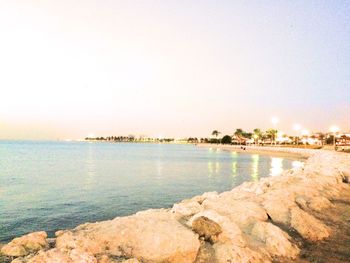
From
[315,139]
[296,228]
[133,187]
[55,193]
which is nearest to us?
[296,228]

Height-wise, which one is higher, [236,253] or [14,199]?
[236,253]

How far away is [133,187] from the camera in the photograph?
24281 millimetres

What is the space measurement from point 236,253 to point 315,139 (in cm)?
14026

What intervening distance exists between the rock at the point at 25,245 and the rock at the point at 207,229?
3.07 meters

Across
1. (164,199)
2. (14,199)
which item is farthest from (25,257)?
(14,199)

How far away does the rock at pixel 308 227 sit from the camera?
7.97 m

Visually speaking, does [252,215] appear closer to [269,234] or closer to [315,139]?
[269,234]

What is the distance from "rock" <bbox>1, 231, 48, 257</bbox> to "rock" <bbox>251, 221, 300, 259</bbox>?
4.50 m

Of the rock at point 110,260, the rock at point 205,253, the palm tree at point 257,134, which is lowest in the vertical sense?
the rock at point 205,253

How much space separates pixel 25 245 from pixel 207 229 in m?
3.60

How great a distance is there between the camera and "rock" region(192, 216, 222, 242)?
7016mm

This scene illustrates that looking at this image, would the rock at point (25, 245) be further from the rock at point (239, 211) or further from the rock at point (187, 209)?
the rock at point (239, 211)

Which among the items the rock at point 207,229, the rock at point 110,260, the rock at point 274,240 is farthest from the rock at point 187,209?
the rock at point 110,260

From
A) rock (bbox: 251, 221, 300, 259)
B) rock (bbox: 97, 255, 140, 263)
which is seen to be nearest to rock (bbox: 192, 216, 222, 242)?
rock (bbox: 251, 221, 300, 259)
